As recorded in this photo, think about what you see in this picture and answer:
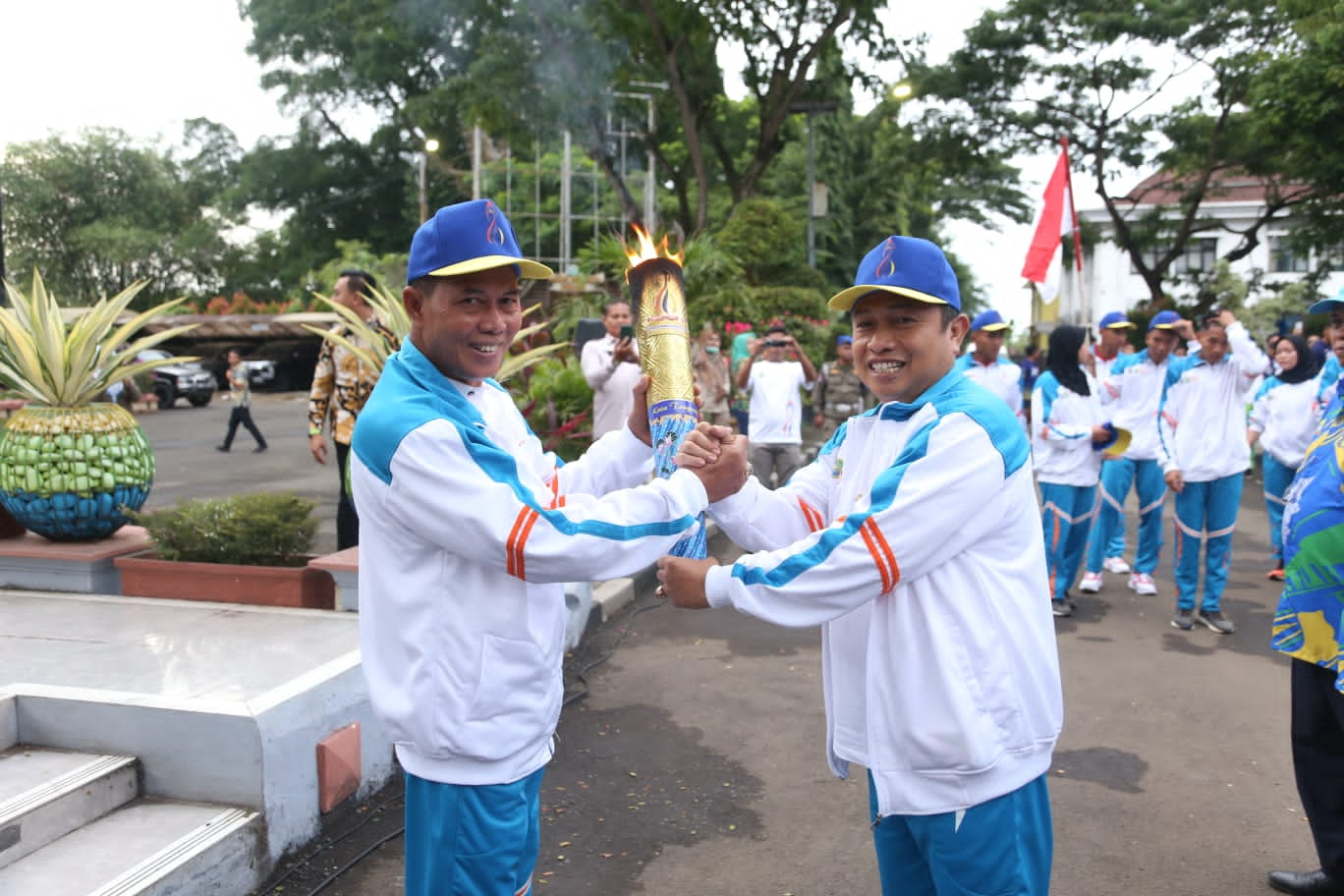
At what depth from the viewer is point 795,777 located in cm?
477

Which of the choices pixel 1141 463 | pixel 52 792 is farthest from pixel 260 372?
pixel 52 792

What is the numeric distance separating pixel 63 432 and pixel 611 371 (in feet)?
12.7

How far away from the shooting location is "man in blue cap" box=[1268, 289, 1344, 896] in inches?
140

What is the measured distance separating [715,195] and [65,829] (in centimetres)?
3453

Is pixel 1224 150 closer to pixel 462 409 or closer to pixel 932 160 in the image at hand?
pixel 932 160

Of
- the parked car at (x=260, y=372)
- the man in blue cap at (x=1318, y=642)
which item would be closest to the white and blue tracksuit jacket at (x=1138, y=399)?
the man in blue cap at (x=1318, y=642)

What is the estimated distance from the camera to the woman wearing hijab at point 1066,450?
→ 305 inches

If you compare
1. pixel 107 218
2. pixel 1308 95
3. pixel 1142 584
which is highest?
pixel 107 218

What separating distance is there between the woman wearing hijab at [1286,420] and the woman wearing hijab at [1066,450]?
1760 mm

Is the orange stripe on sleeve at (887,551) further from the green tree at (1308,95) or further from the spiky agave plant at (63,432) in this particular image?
the green tree at (1308,95)

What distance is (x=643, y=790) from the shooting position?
15.2 ft

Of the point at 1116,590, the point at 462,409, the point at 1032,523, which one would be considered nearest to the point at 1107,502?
the point at 1116,590

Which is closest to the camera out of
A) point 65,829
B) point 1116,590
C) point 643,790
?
point 65,829

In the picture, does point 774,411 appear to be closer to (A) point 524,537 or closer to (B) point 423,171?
(A) point 524,537
